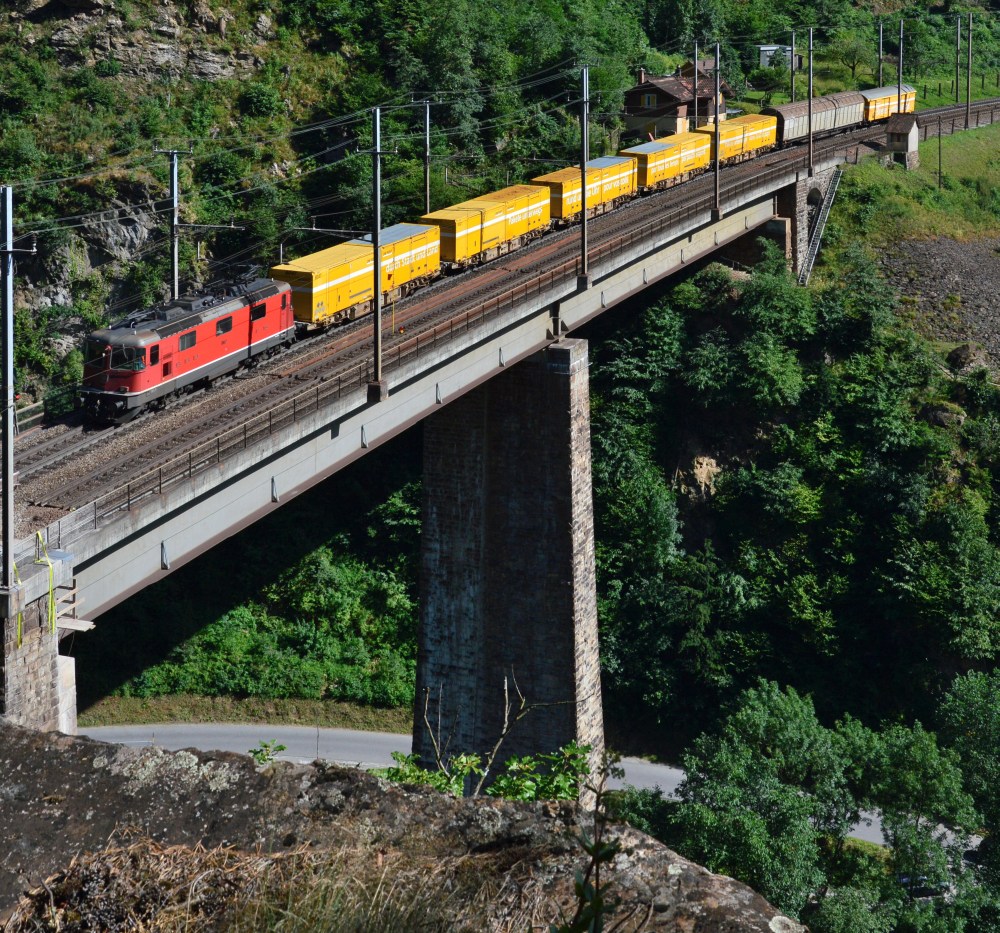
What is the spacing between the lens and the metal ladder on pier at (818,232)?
5797 centimetres

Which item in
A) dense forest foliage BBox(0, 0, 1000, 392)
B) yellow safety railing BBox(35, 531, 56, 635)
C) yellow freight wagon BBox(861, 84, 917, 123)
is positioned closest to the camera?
yellow safety railing BBox(35, 531, 56, 635)

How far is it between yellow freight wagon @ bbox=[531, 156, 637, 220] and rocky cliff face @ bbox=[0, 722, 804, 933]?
42.9 meters

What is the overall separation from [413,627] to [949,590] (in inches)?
686

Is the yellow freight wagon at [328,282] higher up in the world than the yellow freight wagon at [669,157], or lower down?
lower down

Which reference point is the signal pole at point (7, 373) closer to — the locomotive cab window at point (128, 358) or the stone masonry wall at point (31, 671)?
the stone masonry wall at point (31, 671)

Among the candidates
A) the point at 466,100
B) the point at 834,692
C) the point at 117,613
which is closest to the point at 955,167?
the point at 466,100

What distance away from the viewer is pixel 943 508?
43781 millimetres

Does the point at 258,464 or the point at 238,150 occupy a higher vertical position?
the point at 238,150

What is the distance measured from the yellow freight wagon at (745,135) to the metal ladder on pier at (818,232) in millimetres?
4150

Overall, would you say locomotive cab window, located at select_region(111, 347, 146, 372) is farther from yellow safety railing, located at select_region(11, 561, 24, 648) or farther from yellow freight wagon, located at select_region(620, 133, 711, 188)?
yellow freight wagon, located at select_region(620, 133, 711, 188)

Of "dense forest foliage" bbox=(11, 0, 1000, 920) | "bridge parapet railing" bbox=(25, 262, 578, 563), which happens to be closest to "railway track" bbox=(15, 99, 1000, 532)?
"bridge parapet railing" bbox=(25, 262, 578, 563)

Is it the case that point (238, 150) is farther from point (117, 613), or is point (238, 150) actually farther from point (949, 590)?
point (949, 590)

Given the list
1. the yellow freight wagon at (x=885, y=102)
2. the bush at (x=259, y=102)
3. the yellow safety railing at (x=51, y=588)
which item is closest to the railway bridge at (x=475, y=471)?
the yellow safety railing at (x=51, y=588)

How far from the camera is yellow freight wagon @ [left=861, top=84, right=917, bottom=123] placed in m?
74.9
